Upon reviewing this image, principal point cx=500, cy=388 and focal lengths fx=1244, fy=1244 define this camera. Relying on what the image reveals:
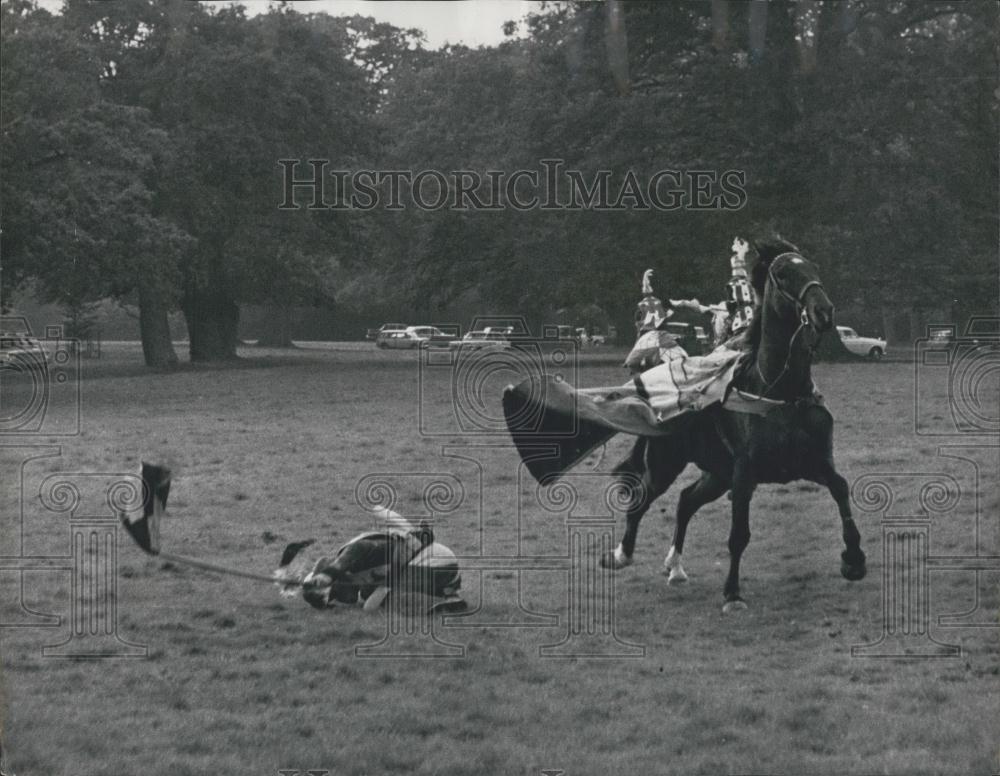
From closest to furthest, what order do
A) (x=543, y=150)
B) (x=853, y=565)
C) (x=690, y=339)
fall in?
(x=853, y=565) → (x=690, y=339) → (x=543, y=150)

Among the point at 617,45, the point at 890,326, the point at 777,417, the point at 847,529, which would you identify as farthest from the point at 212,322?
the point at 847,529

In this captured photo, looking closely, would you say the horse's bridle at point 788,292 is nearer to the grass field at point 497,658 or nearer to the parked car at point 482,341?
the grass field at point 497,658

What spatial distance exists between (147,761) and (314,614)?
2.71m

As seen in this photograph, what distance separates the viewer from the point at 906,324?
13695mm

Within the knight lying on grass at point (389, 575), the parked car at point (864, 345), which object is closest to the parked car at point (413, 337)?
the knight lying on grass at point (389, 575)

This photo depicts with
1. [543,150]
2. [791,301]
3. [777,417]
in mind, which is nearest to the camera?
[791,301]

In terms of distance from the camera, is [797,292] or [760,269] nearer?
[797,292]

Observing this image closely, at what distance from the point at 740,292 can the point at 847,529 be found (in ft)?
6.63

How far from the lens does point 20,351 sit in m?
12.0

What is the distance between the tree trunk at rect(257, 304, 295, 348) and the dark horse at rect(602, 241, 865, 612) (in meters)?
5.09

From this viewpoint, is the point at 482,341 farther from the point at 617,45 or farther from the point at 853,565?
the point at 853,565

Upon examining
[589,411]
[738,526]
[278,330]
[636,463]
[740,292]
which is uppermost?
[740,292]

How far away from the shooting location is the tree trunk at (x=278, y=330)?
12.9 m

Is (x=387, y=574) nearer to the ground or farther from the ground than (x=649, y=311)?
nearer to the ground
